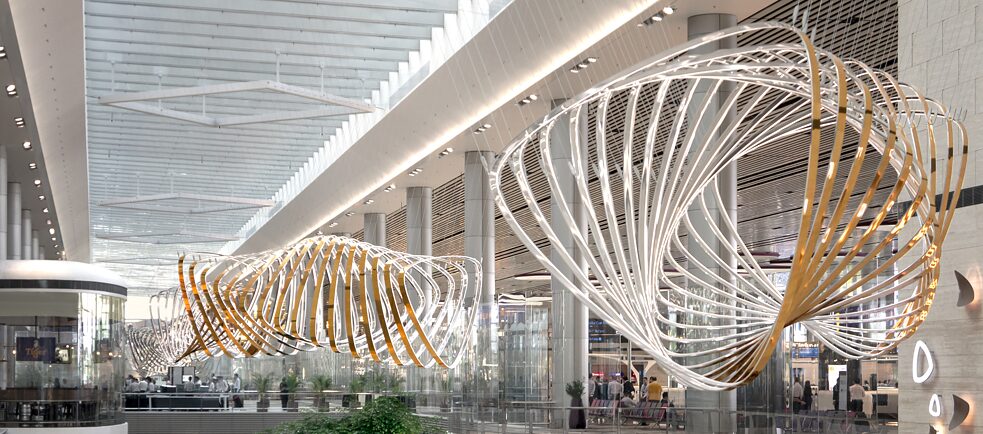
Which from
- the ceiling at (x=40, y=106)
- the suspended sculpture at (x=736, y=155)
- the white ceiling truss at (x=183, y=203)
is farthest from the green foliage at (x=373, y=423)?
the white ceiling truss at (x=183, y=203)

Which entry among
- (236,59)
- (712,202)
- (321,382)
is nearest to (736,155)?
(712,202)

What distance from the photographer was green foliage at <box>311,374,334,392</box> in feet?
123

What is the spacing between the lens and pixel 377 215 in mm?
45031

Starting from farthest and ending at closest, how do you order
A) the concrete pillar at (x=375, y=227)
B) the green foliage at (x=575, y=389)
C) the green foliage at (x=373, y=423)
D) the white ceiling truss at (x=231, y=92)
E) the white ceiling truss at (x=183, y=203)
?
the concrete pillar at (x=375, y=227), the white ceiling truss at (x=183, y=203), the white ceiling truss at (x=231, y=92), the green foliage at (x=575, y=389), the green foliage at (x=373, y=423)

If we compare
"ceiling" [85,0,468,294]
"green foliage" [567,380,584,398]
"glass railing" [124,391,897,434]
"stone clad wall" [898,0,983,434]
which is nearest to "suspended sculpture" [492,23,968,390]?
"stone clad wall" [898,0,983,434]

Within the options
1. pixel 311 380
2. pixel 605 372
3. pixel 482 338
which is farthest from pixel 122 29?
pixel 605 372

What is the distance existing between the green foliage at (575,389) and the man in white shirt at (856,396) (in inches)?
231

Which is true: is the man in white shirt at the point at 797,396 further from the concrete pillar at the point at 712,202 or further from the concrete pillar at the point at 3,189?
the concrete pillar at the point at 3,189

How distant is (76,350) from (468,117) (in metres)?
10.0

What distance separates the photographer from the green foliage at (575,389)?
23.6 m

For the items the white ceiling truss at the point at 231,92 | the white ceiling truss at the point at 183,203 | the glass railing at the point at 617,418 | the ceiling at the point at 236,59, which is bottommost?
the glass railing at the point at 617,418

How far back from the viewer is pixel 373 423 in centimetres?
1670

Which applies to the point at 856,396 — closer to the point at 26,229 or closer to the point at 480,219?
the point at 480,219

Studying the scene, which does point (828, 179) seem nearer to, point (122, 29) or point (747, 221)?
point (122, 29)
